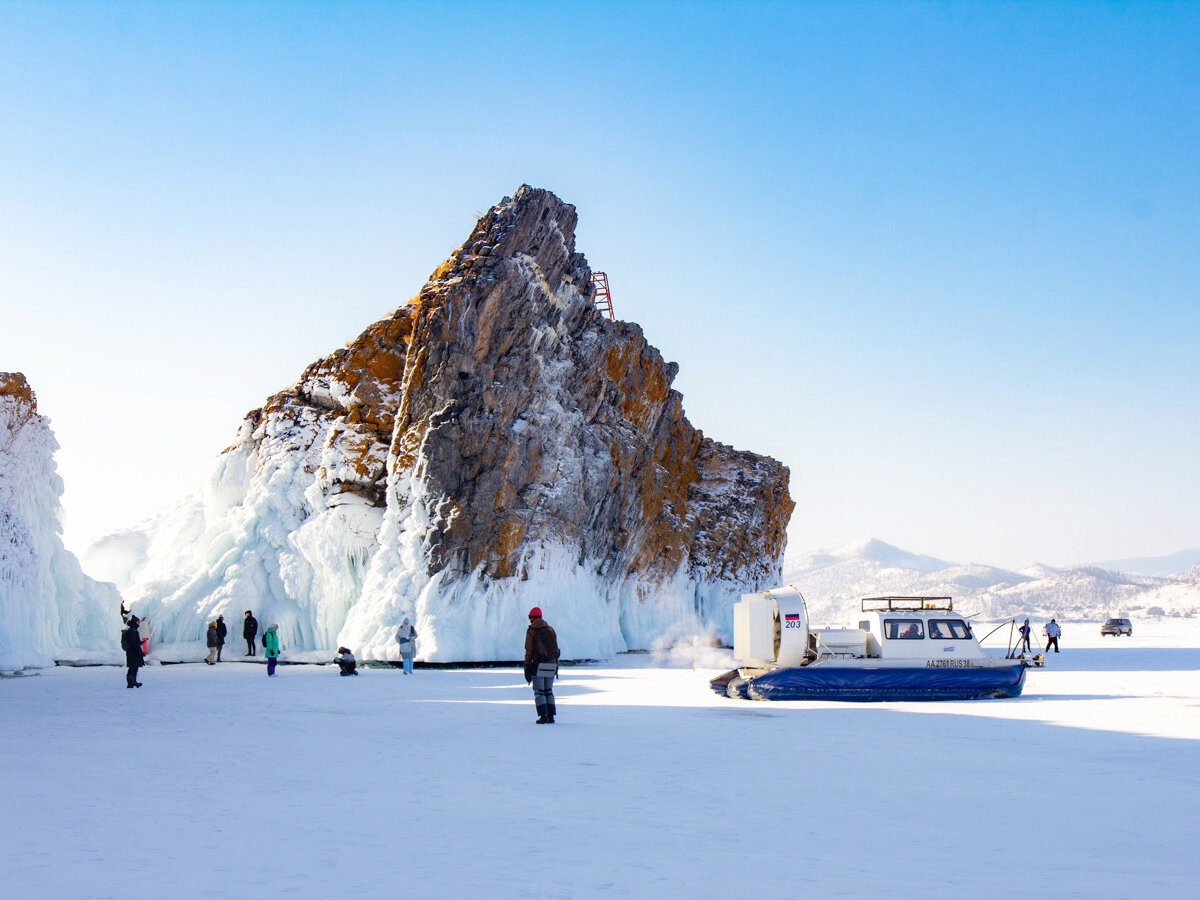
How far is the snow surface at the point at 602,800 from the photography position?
6.43 metres

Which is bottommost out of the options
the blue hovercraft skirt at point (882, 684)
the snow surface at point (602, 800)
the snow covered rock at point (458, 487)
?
the blue hovercraft skirt at point (882, 684)

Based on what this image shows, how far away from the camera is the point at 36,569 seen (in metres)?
31.8

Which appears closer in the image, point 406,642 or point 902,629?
point 902,629

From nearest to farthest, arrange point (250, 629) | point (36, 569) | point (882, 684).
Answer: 1. point (882, 684)
2. point (36, 569)
3. point (250, 629)

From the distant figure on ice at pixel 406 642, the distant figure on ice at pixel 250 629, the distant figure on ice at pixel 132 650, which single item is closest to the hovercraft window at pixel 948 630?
the distant figure on ice at pixel 406 642

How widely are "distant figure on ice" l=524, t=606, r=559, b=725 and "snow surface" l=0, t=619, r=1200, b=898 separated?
1.09 ft

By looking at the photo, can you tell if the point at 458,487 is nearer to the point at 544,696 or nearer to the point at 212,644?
the point at 212,644

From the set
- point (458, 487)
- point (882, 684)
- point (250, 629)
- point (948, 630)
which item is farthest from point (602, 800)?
point (250, 629)

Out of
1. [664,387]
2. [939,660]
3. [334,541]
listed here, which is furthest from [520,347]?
[939,660]

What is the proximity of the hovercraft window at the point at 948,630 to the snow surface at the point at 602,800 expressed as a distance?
3.15 m

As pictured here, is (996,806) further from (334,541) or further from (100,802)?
(334,541)

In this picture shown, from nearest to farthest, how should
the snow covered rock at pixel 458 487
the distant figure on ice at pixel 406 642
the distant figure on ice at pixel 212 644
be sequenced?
the distant figure on ice at pixel 406 642
the distant figure on ice at pixel 212 644
the snow covered rock at pixel 458 487

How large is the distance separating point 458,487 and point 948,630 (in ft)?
59.1

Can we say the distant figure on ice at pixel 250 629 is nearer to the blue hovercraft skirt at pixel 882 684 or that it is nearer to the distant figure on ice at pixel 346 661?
the distant figure on ice at pixel 346 661
